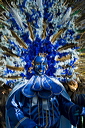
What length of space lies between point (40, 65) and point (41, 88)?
193 millimetres

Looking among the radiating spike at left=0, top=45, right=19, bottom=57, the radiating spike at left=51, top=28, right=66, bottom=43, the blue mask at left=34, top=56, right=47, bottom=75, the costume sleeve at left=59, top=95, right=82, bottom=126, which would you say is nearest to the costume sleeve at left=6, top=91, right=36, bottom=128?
the blue mask at left=34, top=56, right=47, bottom=75

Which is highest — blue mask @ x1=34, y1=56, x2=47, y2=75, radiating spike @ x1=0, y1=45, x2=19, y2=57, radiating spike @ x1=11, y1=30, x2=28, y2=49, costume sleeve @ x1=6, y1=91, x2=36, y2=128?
radiating spike @ x1=11, y1=30, x2=28, y2=49

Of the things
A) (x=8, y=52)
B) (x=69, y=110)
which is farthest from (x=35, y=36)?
(x=69, y=110)

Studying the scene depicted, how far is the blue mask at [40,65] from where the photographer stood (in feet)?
5.78

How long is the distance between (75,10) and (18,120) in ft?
4.04

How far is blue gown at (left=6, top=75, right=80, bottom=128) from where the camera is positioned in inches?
66.4

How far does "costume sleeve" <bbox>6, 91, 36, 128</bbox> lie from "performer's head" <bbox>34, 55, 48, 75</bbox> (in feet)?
0.78

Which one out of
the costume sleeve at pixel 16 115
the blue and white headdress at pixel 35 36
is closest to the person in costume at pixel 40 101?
the costume sleeve at pixel 16 115

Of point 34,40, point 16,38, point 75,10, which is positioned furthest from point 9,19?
point 75,10

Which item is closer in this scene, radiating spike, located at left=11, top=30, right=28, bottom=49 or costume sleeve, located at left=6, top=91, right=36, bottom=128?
costume sleeve, located at left=6, top=91, right=36, bottom=128

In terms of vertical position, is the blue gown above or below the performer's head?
below

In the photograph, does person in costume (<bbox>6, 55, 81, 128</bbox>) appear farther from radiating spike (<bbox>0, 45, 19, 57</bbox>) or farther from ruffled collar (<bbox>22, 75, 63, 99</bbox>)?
radiating spike (<bbox>0, 45, 19, 57</bbox>)

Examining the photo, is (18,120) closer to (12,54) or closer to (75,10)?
(12,54)

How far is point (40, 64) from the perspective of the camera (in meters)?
1.76
